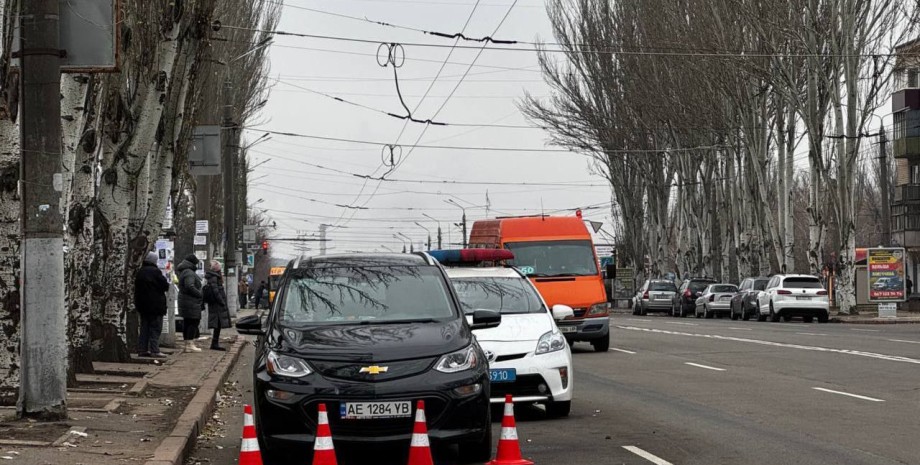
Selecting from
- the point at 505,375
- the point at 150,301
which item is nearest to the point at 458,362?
the point at 505,375

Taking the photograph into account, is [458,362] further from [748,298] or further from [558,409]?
[748,298]

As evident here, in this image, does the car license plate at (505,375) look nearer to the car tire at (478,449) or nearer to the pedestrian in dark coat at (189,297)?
the car tire at (478,449)

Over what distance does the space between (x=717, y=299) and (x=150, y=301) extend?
34.2 meters

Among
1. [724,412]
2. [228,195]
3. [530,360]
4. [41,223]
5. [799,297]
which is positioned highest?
[228,195]

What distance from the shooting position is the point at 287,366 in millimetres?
9859

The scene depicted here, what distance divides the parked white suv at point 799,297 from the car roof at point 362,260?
111ft

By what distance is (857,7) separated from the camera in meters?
42.0

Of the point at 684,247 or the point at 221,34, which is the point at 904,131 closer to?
the point at 684,247

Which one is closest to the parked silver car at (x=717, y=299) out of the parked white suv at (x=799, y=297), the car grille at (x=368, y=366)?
the parked white suv at (x=799, y=297)

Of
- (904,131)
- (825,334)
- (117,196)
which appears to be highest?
(904,131)

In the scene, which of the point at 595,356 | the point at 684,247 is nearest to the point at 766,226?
the point at 684,247

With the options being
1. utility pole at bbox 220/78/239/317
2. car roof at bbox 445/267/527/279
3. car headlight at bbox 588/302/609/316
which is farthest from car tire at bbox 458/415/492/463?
utility pole at bbox 220/78/239/317

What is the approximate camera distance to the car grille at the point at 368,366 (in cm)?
971

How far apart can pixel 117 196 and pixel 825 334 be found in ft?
54.1
